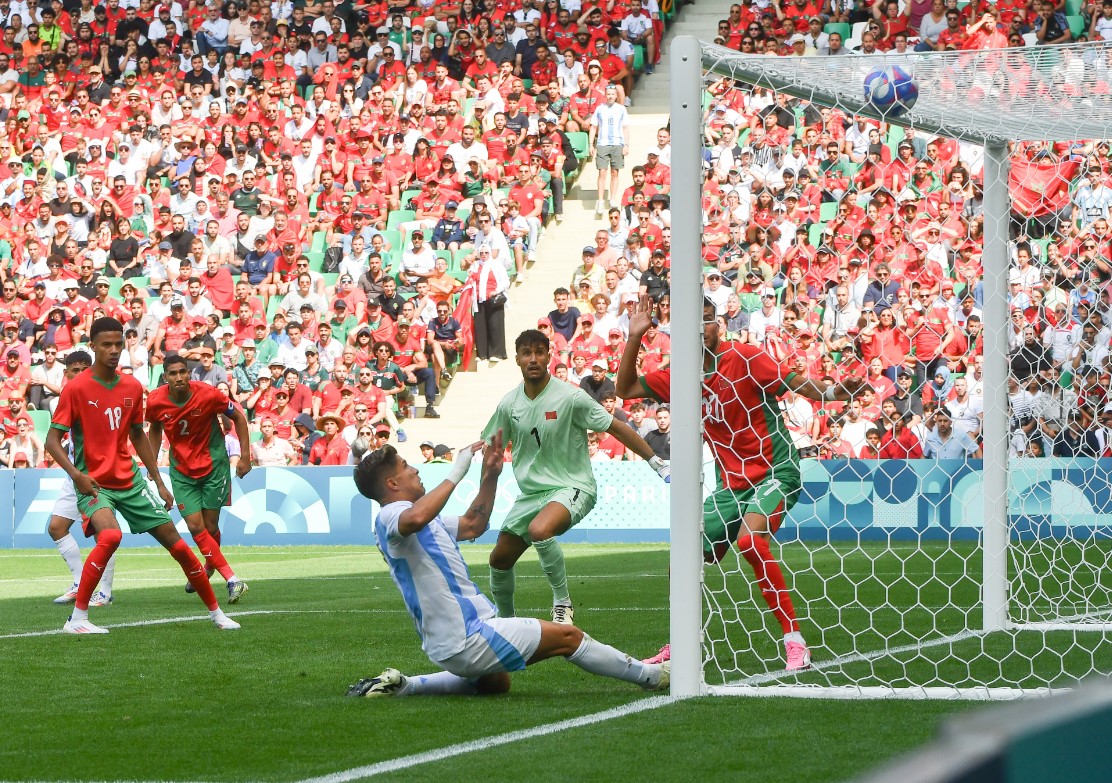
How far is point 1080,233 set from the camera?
13492 mm

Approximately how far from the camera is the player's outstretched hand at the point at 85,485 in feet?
31.8

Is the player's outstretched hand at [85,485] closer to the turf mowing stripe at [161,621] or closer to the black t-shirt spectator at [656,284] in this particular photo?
the turf mowing stripe at [161,621]

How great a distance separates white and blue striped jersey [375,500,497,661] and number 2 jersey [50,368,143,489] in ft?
14.1

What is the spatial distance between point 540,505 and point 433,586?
2.24 meters

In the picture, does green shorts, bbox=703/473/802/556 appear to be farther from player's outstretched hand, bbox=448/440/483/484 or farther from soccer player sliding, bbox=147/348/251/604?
soccer player sliding, bbox=147/348/251/604

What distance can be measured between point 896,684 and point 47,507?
615 inches

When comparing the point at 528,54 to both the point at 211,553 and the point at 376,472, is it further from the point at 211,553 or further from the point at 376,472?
the point at 376,472

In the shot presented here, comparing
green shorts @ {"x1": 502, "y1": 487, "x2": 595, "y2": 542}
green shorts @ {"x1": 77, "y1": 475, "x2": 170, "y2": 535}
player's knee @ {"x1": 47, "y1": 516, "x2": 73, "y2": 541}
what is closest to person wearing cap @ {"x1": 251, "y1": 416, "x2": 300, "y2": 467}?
player's knee @ {"x1": 47, "y1": 516, "x2": 73, "y2": 541}

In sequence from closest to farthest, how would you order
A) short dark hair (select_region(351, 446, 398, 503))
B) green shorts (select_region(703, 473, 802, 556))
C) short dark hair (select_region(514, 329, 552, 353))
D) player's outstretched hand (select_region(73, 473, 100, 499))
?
short dark hair (select_region(351, 446, 398, 503)), green shorts (select_region(703, 473, 802, 556)), short dark hair (select_region(514, 329, 552, 353)), player's outstretched hand (select_region(73, 473, 100, 499))

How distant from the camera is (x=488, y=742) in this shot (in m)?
5.55

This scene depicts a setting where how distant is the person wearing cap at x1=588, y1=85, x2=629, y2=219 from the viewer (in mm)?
23344

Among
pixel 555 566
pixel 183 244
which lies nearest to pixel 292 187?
pixel 183 244

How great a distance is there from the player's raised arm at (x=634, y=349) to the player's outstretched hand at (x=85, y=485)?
12.1 feet

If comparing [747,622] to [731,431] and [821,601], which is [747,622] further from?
[731,431]
